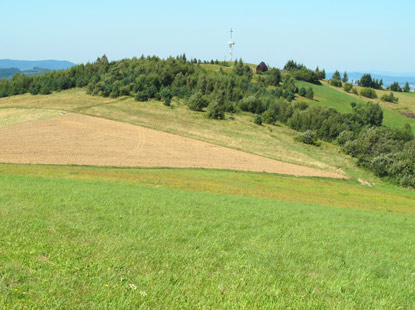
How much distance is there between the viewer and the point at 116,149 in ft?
169

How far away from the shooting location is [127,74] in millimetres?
109938

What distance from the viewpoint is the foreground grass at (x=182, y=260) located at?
738 centimetres

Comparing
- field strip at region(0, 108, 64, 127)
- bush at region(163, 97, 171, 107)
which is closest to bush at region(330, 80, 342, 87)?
bush at region(163, 97, 171, 107)

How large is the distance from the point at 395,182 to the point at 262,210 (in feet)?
134

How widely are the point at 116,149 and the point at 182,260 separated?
43.8 m

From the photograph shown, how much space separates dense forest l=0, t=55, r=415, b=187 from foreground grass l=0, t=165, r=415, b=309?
162 feet

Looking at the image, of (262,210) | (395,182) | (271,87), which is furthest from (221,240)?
(271,87)

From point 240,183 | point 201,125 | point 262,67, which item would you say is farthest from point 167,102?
point 262,67

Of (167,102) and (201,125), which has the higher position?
(167,102)

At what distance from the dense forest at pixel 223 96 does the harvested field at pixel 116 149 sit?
21.7m

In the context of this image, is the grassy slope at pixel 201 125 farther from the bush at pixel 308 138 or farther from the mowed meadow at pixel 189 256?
the mowed meadow at pixel 189 256

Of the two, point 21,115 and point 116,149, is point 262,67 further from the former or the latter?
point 116,149

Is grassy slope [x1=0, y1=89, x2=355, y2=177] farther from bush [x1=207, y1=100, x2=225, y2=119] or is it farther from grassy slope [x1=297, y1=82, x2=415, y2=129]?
grassy slope [x1=297, y1=82, x2=415, y2=129]

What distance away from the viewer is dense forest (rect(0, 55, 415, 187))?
224ft
